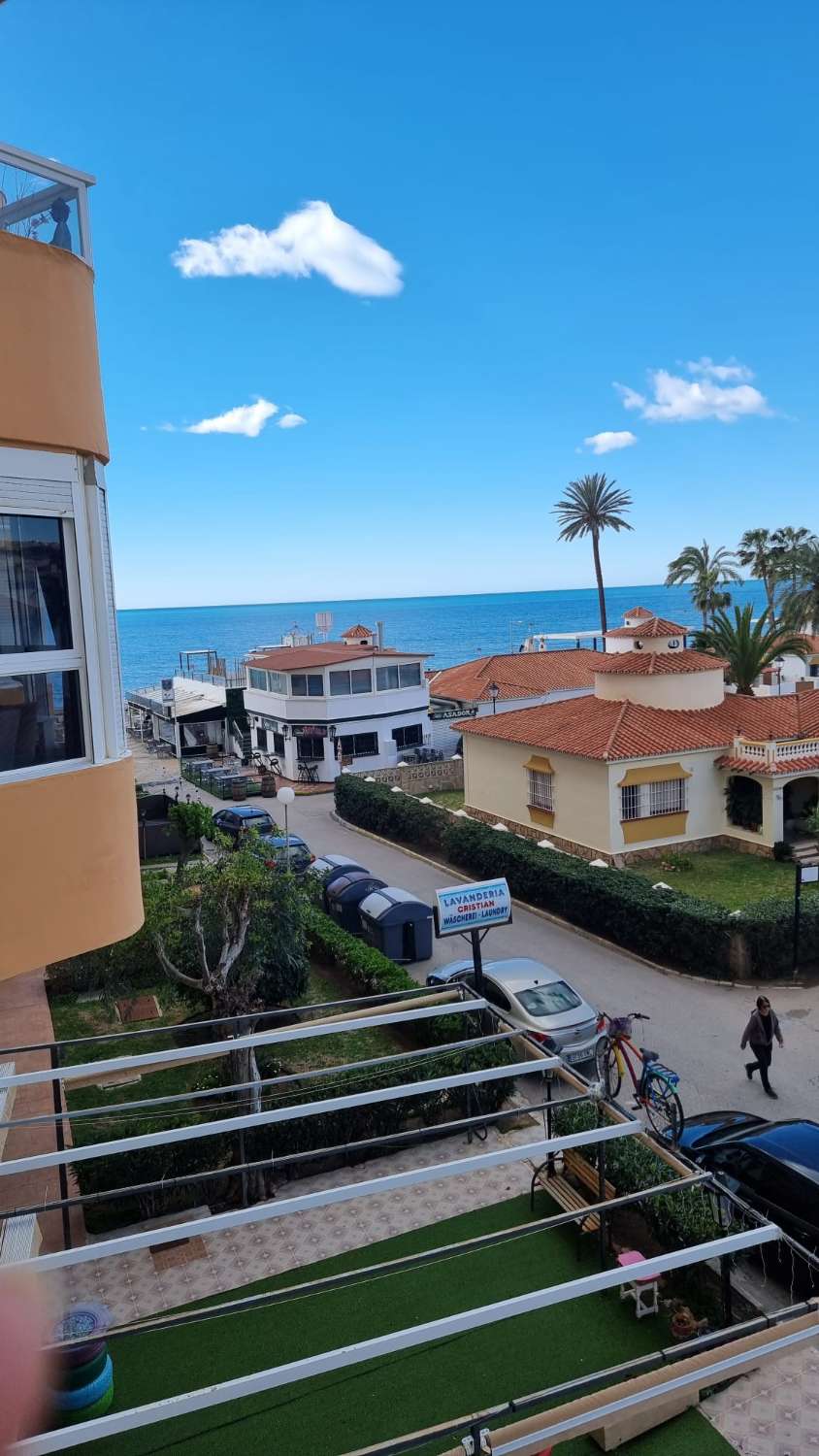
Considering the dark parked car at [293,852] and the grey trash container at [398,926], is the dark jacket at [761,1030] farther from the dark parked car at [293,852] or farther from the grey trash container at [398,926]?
the dark parked car at [293,852]

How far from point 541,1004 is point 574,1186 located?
4.64 meters

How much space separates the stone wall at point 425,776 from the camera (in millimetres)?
37906

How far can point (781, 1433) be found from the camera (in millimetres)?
7473

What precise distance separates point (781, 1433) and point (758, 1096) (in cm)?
665

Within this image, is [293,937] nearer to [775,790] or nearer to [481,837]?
[481,837]

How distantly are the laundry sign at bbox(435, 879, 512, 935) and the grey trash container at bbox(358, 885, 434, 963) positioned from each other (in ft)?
15.1

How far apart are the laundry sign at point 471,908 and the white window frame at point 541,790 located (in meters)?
13.4

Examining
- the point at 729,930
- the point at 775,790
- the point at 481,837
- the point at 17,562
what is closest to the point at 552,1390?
the point at 17,562

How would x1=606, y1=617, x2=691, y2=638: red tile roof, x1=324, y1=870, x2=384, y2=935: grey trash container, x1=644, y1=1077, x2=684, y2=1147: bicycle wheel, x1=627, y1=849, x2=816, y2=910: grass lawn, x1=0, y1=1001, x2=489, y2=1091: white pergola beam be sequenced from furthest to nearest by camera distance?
x1=606, y1=617, x2=691, y2=638: red tile roof, x1=627, y1=849, x2=816, y2=910: grass lawn, x1=324, y1=870, x2=384, y2=935: grey trash container, x1=644, y1=1077, x2=684, y2=1147: bicycle wheel, x1=0, y1=1001, x2=489, y2=1091: white pergola beam

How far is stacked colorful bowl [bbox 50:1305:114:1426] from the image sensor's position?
711cm

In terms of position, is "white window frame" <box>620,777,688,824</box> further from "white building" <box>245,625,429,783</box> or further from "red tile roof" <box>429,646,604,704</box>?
"red tile roof" <box>429,646,604,704</box>

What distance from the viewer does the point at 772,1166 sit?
1014 centimetres

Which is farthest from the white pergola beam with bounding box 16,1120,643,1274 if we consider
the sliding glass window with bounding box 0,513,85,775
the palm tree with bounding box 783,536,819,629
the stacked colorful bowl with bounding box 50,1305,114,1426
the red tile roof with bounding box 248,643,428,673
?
the palm tree with bounding box 783,536,819,629

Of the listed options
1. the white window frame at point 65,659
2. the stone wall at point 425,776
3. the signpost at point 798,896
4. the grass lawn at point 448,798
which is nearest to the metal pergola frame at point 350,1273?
the white window frame at point 65,659
